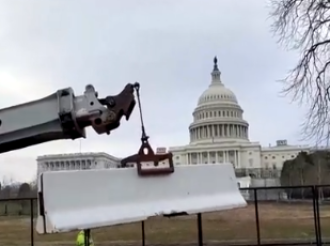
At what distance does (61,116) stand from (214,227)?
1842 centimetres

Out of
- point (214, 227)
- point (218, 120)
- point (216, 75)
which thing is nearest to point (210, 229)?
point (214, 227)

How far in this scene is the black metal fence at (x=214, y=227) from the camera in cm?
1639

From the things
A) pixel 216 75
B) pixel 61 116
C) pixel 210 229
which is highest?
pixel 216 75

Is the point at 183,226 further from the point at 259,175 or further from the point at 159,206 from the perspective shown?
the point at 259,175

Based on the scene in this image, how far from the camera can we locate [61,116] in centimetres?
315

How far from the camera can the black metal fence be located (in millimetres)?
16391

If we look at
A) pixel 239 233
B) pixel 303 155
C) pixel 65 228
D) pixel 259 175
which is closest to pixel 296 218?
pixel 239 233

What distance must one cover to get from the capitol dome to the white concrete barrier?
327 feet

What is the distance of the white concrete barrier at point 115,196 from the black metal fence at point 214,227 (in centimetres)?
1163

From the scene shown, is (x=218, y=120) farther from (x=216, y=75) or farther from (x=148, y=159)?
(x=148, y=159)

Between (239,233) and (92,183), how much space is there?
51.6 feet

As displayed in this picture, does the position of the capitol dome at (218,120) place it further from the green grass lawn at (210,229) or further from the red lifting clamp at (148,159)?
the red lifting clamp at (148,159)

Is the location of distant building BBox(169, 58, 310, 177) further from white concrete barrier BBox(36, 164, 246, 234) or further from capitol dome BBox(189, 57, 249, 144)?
white concrete barrier BBox(36, 164, 246, 234)

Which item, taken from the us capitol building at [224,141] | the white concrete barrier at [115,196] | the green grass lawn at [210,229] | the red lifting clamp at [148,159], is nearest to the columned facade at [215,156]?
the us capitol building at [224,141]
